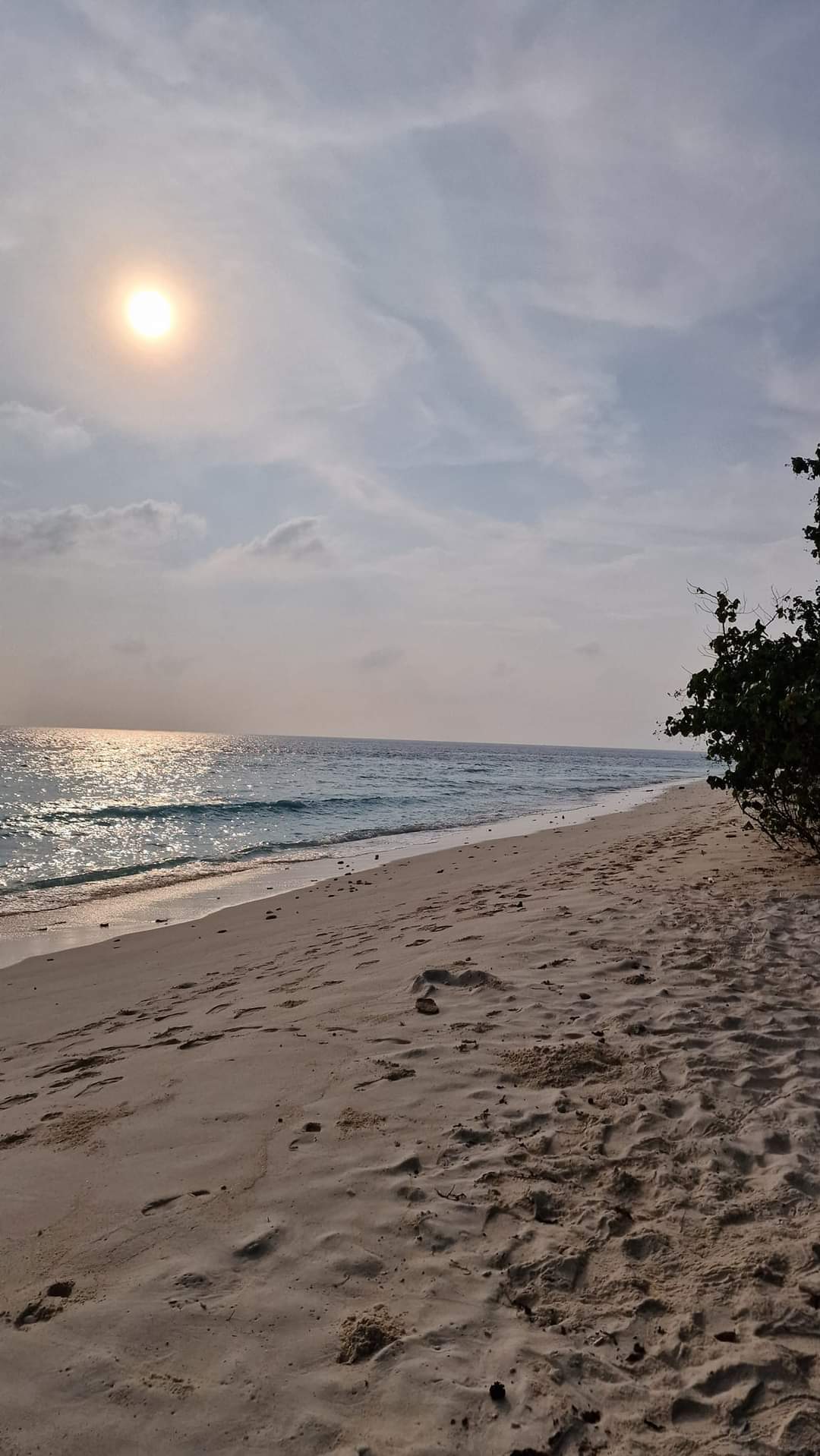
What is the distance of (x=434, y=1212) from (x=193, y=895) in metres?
11.6

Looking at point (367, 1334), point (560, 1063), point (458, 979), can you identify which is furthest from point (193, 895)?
point (367, 1334)

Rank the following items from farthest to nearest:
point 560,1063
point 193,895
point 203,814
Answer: point 203,814
point 193,895
point 560,1063

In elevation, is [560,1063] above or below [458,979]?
below

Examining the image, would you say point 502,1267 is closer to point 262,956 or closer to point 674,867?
point 262,956

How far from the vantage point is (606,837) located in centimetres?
1775

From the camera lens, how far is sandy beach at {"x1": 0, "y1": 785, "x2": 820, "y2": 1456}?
244 centimetres

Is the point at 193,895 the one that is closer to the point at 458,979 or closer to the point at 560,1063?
the point at 458,979

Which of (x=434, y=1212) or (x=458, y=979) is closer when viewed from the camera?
(x=434, y=1212)

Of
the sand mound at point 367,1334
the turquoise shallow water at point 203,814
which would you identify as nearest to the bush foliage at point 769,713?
the sand mound at point 367,1334

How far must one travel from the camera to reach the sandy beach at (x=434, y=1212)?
244cm

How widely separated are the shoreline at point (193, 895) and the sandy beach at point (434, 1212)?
435 cm

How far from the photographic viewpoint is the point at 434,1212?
3.37 metres

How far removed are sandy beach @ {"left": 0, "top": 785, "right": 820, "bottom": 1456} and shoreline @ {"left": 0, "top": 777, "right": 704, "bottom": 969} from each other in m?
4.35

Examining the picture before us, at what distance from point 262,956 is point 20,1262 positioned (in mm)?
5599
